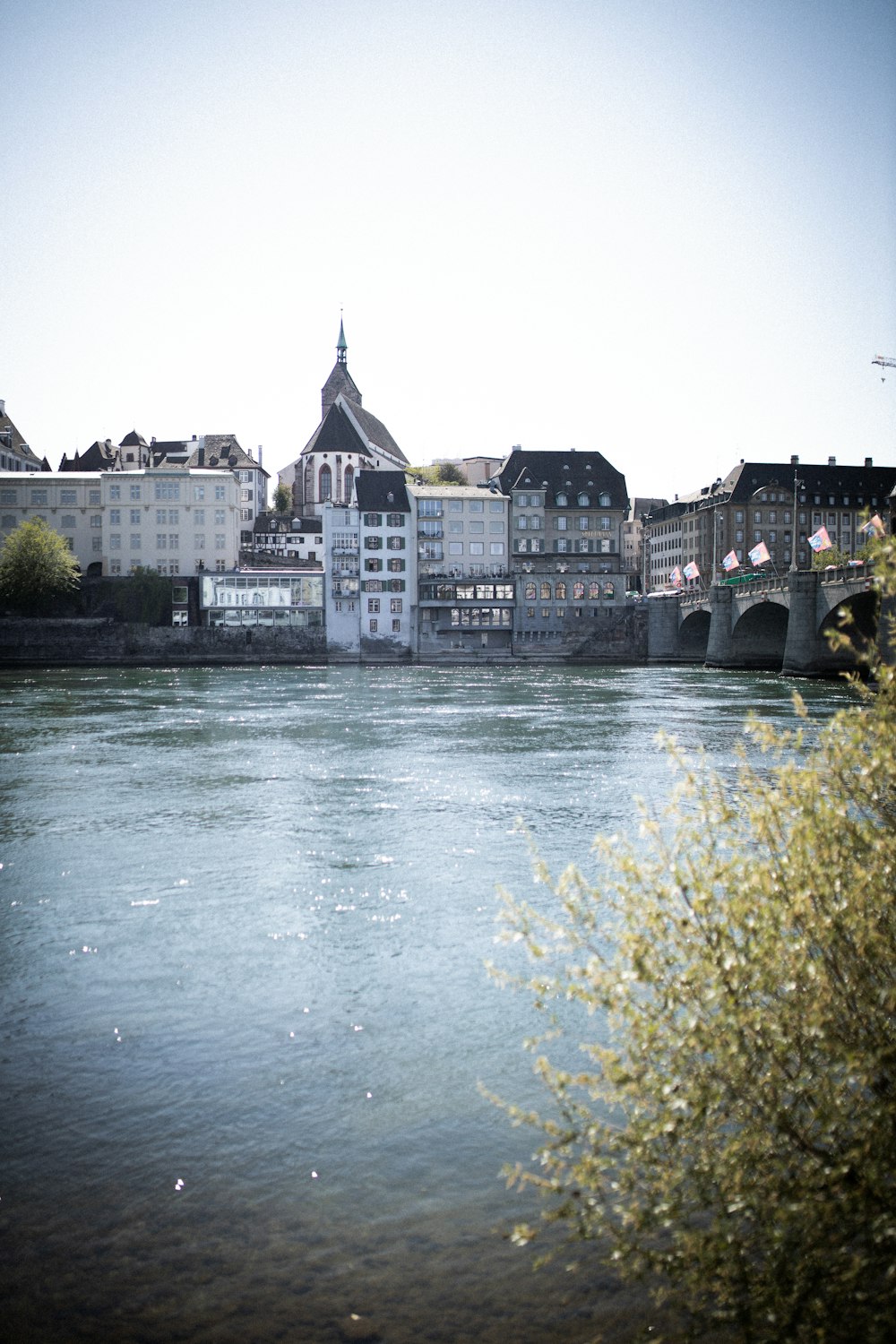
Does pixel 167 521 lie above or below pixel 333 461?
below

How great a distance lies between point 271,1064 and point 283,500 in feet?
440

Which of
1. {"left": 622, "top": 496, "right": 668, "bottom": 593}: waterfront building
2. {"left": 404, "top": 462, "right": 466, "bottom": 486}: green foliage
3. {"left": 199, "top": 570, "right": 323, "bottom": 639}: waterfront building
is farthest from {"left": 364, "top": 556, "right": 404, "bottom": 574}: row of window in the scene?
{"left": 622, "top": 496, "right": 668, "bottom": 593}: waterfront building

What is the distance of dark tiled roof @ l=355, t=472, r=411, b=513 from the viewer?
100m

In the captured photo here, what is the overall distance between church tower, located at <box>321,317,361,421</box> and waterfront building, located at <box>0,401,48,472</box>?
34.7 metres

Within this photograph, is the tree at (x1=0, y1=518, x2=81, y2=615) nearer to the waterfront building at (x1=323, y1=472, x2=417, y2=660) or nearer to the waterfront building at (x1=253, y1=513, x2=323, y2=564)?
the waterfront building at (x1=323, y1=472, x2=417, y2=660)

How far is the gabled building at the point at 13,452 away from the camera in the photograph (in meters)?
119

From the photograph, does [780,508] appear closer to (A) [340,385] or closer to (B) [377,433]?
(B) [377,433]

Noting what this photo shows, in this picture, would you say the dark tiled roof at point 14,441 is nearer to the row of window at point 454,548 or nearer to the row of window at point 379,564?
the row of window at point 379,564

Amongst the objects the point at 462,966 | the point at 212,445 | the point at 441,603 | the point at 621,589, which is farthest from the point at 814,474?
the point at 462,966

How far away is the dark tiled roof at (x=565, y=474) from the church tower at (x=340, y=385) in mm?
37291

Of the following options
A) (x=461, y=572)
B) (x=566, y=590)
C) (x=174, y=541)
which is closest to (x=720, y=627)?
(x=566, y=590)

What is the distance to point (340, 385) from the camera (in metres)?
142

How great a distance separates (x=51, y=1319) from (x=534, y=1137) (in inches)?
126

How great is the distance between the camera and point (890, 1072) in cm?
454
